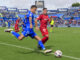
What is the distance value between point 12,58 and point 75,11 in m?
56.0

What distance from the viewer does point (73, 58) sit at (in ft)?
20.9

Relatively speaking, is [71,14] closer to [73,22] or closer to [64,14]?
[64,14]

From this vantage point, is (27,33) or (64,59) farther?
(27,33)

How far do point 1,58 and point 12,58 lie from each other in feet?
1.36

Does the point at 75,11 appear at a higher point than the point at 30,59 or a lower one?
lower

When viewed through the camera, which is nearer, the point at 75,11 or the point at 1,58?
the point at 1,58

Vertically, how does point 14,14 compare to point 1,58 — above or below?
below

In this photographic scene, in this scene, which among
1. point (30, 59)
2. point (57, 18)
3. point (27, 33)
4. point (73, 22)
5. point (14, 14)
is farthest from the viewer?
point (14, 14)

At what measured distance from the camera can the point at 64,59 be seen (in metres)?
6.26

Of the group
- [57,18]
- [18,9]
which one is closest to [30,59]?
[57,18]

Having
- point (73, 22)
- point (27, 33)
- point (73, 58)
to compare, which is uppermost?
point (27, 33)

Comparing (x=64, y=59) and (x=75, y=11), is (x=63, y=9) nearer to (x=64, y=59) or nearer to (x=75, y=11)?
(x=75, y=11)

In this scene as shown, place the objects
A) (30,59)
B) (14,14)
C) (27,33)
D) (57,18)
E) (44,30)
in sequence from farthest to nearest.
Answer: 1. (14,14)
2. (57,18)
3. (44,30)
4. (27,33)
5. (30,59)

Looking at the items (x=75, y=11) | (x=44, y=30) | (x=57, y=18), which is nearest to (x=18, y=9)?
(x=57, y=18)
